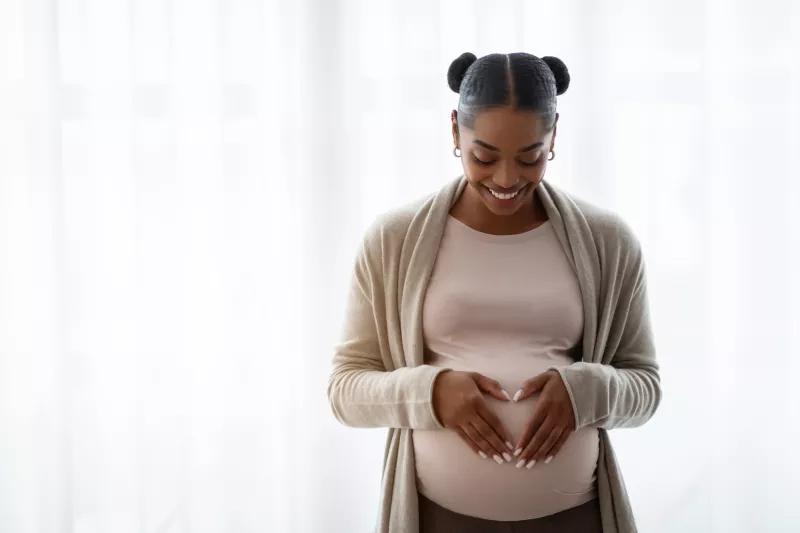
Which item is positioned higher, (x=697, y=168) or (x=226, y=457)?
(x=697, y=168)

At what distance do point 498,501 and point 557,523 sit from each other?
0.32 ft

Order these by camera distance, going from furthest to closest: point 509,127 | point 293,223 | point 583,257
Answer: point 293,223, point 583,257, point 509,127

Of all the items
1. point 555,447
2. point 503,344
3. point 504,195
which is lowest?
point 555,447

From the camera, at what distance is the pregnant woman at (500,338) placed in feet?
3.42

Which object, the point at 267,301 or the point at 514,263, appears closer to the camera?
the point at 514,263

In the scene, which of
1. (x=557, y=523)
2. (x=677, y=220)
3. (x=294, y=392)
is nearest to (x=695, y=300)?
(x=677, y=220)

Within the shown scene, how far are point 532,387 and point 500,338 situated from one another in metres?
0.09

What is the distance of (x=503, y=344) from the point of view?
3.66 ft

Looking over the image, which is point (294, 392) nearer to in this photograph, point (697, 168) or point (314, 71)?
point (314, 71)

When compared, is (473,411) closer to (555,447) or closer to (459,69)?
(555,447)

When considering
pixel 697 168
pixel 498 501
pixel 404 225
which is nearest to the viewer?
pixel 498 501

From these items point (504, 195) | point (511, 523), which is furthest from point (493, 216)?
point (511, 523)

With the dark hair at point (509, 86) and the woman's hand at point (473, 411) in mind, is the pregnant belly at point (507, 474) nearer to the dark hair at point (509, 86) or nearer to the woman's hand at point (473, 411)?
the woman's hand at point (473, 411)

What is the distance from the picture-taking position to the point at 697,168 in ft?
5.20
